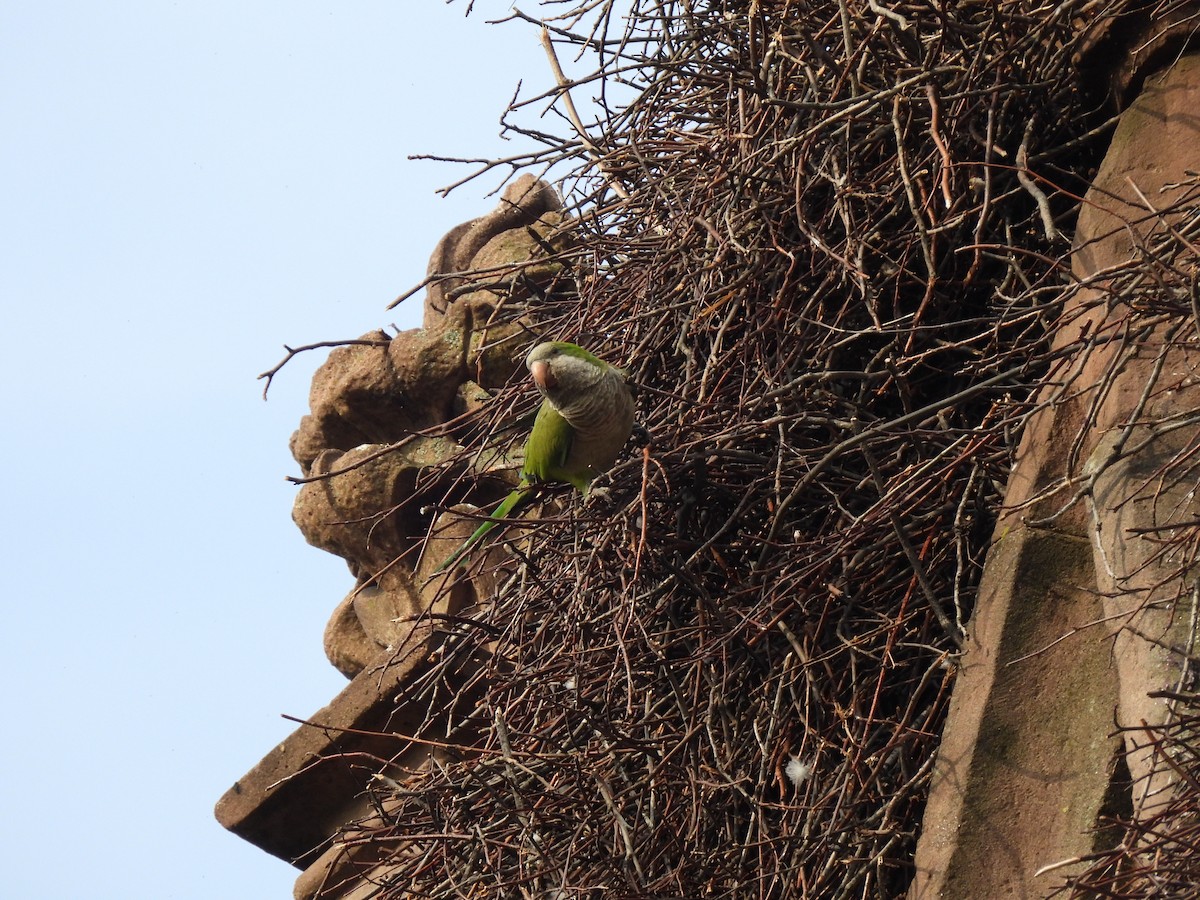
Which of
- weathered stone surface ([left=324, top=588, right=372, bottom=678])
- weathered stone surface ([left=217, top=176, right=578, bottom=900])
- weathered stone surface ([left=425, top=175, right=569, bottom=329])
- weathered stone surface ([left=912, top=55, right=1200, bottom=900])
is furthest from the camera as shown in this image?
weathered stone surface ([left=324, top=588, right=372, bottom=678])

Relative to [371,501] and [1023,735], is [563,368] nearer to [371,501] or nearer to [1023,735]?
[371,501]

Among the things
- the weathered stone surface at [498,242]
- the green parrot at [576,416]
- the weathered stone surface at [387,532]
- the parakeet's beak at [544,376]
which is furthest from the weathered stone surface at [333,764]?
the weathered stone surface at [498,242]

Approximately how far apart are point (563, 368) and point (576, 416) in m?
0.16

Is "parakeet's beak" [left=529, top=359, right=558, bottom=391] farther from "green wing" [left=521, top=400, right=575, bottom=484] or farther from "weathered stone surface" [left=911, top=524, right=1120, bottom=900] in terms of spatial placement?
"weathered stone surface" [left=911, top=524, right=1120, bottom=900]

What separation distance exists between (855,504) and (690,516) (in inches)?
14.8

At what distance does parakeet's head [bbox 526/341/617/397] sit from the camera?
293 centimetres

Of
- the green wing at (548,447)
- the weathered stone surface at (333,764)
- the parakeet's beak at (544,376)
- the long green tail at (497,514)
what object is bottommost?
the weathered stone surface at (333,764)

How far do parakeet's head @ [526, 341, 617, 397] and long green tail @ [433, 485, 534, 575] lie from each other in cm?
38

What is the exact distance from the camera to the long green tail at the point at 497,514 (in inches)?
125

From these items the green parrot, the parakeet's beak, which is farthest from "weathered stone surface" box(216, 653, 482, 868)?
the parakeet's beak

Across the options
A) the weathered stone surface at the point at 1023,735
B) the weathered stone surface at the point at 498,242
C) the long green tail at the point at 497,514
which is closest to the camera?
the weathered stone surface at the point at 1023,735

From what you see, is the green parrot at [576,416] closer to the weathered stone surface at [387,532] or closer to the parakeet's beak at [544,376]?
the parakeet's beak at [544,376]

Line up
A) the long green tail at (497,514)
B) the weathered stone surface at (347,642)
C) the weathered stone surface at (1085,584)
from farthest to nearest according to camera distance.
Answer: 1. the weathered stone surface at (347,642)
2. the long green tail at (497,514)
3. the weathered stone surface at (1085,584)

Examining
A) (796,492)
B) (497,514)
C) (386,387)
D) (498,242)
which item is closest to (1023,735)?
(796,492)
